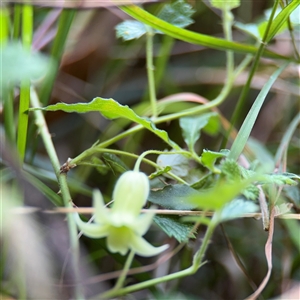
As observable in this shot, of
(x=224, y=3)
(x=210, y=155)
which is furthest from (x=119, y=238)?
(x=224, y=3)

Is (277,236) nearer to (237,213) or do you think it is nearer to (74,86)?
(237,213)

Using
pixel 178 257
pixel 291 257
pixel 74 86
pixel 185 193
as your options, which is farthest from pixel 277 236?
pixel 74 86

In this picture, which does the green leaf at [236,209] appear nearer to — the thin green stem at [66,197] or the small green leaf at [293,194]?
the thin green stem at [66,197]

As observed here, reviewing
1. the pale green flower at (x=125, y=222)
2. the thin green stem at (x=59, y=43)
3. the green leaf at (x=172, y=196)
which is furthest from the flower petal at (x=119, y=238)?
the thin green stem at (x=59, y=43)

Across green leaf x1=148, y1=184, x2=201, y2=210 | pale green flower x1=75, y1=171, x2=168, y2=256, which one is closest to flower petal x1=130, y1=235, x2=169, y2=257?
pale green flower x1=75, y1=171, x2=168, y2=256

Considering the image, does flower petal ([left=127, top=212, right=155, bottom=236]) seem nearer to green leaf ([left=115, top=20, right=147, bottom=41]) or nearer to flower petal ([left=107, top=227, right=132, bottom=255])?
flower petal ([left=107, top=227, right=132, bottom=255])

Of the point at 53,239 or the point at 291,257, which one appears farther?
the point at 291,257

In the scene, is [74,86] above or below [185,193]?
above

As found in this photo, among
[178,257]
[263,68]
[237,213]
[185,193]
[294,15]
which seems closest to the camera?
[237,213]
